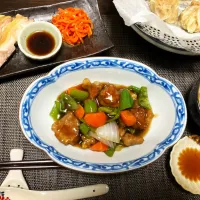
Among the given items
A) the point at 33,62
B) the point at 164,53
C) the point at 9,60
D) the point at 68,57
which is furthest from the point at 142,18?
the point at 9,60

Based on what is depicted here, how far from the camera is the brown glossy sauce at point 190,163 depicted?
75.7 inches

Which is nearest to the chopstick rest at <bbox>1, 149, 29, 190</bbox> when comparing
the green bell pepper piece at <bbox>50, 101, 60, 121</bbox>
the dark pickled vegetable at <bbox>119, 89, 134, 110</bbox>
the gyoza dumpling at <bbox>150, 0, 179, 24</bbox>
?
the green bell pepper piece at <bbox>50, 101, 60, 121</bbox>

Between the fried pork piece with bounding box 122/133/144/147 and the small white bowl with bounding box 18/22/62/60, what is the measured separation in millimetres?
877

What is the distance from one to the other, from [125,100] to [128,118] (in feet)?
0.42

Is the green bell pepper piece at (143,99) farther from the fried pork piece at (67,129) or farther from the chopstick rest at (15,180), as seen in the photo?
the chopstick rest at (15,180)

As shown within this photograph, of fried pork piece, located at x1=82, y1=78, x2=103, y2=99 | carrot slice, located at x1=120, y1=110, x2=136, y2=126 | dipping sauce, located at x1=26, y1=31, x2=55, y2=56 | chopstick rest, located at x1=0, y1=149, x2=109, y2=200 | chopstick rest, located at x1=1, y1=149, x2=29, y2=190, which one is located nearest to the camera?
chopstick rest, located at x1=0, y1=149, x2=109, y2=200

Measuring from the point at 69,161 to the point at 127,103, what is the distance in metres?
0.56

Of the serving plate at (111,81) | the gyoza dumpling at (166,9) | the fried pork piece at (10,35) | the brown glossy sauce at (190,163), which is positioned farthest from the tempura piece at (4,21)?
the brown glossy sauce at (190,163)

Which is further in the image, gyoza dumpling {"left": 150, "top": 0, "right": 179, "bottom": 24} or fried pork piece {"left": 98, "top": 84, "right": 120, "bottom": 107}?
gyoza dumpling {"left": 150, "top": 0, "right": 179, "bottom": 24}

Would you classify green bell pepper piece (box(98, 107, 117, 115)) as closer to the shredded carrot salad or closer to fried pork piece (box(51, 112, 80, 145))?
fried pork piece (box(51, 112, 80, 145))

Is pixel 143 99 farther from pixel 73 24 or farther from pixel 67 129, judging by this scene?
pixel 73 24

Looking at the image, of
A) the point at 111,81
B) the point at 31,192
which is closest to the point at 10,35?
the point at 111,81

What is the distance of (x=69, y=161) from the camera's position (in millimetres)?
1803

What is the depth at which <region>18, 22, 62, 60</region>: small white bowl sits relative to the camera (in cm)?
229
